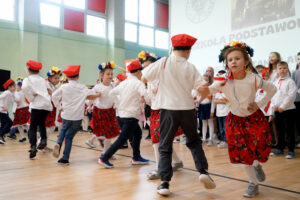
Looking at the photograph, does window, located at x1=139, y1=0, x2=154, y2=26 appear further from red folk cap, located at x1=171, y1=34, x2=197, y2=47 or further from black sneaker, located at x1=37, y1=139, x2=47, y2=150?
red folk cap, located at x1=171, y1=34, x2=197, y2=47

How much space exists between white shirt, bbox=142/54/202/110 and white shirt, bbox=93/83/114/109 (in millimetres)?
1664

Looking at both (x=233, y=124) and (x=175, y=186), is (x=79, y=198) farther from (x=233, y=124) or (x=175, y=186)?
(x=233, y=124)

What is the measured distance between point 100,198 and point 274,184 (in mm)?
1599

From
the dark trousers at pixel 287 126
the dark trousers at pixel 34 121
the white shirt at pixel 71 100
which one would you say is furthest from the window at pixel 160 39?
the white shirt at pixel 71 100

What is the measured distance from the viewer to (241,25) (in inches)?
238

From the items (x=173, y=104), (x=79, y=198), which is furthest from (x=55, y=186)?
(x=173, y=104)

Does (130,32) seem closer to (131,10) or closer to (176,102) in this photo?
(131,10)

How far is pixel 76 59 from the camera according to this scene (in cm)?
954

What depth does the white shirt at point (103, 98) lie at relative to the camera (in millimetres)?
3777

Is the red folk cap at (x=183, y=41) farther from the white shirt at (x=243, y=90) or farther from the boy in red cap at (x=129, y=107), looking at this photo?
the boy in red cap at (x=129, y=107)

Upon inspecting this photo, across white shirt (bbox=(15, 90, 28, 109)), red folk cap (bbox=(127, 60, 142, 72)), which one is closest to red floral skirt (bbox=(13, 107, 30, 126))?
Answer: white shirt (bbox=(15, 90, 28, 109))

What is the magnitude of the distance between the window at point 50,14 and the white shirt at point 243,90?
8.31 metres

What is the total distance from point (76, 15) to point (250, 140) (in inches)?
355

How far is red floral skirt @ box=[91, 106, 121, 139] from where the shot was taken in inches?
148
